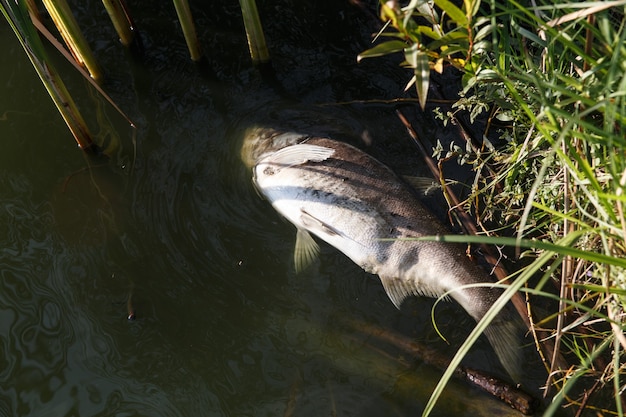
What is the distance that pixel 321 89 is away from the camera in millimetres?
3832

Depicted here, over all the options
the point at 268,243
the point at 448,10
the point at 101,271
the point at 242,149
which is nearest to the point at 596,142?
the point at 448,10

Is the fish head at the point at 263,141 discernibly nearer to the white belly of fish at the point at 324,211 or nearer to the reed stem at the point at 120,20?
the white belly of fish at the point at 324,211

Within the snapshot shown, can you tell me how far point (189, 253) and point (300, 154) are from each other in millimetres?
781

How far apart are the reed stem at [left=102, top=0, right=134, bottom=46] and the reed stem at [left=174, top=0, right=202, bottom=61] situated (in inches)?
14.7

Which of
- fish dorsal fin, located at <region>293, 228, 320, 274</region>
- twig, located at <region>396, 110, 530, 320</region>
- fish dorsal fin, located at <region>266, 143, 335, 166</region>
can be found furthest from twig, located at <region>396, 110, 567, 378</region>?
fish dorsal fin, located at <region>293, 228, 320, 274</region>

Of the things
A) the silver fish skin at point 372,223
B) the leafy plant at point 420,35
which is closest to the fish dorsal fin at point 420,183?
the silver fish skin at point 372,223

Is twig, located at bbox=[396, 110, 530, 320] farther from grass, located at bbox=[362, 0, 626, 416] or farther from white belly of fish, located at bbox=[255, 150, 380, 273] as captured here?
white belly of fish, located at bbox=[255, 150, 380, 273]

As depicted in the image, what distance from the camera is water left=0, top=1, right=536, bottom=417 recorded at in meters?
2.89

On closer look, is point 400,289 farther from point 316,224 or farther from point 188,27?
point 188,27

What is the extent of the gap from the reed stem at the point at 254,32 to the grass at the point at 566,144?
1160 mm

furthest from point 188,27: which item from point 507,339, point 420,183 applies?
A: point 507,339

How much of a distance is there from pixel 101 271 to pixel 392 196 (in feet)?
5.10

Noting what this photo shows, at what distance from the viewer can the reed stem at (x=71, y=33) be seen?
3223mm

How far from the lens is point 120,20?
12.5 ft
